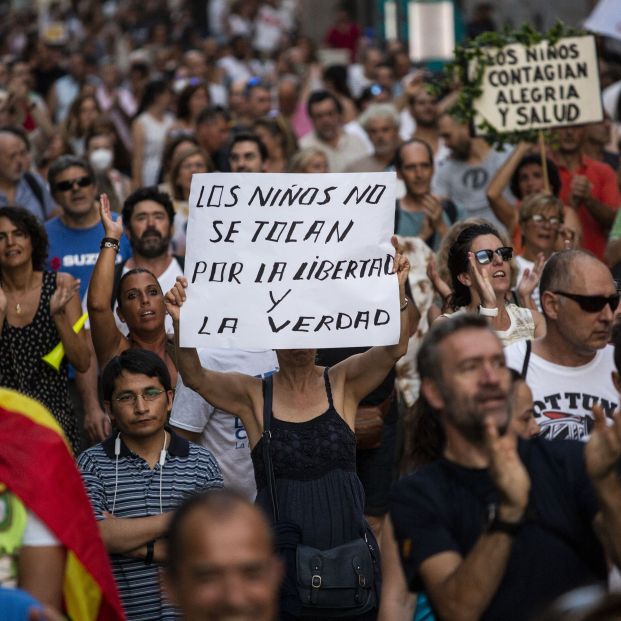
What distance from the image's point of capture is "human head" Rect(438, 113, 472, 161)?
11.0 meters

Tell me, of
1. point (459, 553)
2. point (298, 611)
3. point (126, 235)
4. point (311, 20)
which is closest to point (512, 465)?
point (459, 553)

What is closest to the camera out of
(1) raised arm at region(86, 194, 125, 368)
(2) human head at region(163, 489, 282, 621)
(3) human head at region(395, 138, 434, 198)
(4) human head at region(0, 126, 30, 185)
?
(2) human head at region(163, 489, 282, 621)

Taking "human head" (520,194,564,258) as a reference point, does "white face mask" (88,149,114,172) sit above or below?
above

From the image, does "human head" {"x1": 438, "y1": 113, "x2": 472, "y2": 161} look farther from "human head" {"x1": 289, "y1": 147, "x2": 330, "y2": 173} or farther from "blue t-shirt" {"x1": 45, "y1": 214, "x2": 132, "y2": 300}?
"blue t-shirt" {"x1": 45, "y1": 214, "x2": 132, "y2": 300}

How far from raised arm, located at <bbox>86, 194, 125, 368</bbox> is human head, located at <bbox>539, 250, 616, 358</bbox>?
2.49 m

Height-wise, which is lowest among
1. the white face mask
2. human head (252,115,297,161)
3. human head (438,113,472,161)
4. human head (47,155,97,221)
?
human head (47,155,97,221)

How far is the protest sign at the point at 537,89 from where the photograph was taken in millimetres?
9672

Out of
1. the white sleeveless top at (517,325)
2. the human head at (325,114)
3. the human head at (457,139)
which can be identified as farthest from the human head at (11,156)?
the white sleeveless top at (517,325)

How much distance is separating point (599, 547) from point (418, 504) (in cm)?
53

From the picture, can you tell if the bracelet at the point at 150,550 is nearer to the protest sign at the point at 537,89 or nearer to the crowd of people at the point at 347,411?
the crowd of people at the point at 347,411

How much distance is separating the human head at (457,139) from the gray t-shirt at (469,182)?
7 cm

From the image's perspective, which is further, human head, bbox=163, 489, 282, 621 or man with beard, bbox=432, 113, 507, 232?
man with beard, bbox=432, 113, 507, 232

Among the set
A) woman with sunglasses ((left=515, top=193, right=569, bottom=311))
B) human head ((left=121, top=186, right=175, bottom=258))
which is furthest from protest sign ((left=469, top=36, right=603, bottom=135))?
human head ((left=121, top=186, right=175, bottom=258))

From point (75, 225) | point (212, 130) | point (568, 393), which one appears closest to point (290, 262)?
point (568, 393)
